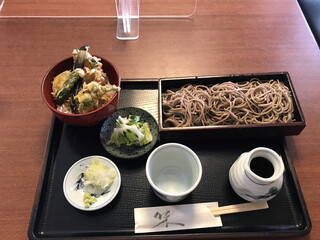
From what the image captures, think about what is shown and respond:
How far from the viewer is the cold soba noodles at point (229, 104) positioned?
1.21 m

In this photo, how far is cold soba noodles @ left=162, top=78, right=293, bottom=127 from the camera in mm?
1213

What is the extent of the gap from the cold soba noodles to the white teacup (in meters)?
0.20

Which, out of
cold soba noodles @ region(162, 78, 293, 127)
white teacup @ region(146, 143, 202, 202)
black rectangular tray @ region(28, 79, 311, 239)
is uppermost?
cold soba noodles @ region(162, 78, 293, 127)

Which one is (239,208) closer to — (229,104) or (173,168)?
(173,168)

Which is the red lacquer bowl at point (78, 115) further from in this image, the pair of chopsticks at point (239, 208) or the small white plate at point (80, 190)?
the pair of chopsticks at point (239, 208)

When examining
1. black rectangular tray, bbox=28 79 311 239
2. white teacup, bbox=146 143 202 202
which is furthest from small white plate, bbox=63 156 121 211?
white teacup, bbox=146 143 202 202

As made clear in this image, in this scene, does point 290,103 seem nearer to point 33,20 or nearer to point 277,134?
point 277,134

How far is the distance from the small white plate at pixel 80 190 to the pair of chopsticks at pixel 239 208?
0.41 m

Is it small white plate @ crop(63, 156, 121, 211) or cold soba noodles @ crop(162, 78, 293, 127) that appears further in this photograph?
cold soba noodles @ crop(162, 78, 293, 127)

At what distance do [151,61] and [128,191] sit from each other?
2.72 feet

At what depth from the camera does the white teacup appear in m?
0.99

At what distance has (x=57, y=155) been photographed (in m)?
1.18

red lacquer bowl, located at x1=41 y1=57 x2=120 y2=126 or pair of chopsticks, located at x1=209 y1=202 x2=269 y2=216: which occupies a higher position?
red lacquer bowl, located at x1=41 y1=57 x2=120 y2=126

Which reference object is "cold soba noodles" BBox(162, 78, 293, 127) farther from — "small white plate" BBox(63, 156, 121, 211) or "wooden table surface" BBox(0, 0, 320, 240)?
"small white plate" BBox(63, 156, 121, 211)
